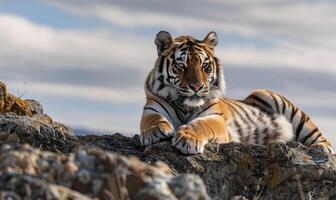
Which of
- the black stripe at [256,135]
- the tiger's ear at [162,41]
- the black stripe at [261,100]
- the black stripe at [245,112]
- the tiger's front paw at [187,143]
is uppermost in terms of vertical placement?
the tiger's ear at [162,41]

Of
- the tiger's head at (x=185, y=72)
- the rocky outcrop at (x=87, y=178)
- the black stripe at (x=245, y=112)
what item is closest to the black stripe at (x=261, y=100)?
the black stripe at (x=245, y=112)

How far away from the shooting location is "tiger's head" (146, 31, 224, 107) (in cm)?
1197

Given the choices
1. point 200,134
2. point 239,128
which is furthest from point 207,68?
point 200,134

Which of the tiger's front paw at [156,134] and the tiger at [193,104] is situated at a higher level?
the tiger at [193,104]

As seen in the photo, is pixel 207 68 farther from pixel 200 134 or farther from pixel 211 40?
pixel 200 134

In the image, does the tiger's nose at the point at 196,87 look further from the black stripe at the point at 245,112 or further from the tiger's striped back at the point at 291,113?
the tiger's striped back at the point at 291,113

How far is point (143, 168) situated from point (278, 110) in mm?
9809

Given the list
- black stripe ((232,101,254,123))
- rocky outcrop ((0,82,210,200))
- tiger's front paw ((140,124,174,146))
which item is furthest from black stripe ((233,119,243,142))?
rocky outcrop ((0,82,210,200))

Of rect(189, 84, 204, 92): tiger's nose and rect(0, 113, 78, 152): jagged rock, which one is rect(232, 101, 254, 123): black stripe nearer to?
rect(189, 84, 204, 92): tiger's nose

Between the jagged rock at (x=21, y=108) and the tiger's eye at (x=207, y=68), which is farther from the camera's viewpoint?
the tiger's eye at (x=207, y=68)

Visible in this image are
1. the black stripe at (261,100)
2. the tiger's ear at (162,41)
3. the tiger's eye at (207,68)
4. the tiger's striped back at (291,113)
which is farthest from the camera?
the black stripe at (261,100)

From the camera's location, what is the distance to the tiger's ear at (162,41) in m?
12.5

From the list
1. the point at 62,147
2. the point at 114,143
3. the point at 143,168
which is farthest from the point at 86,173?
the point at 114,143

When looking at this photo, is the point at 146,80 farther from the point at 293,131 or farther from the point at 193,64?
the point at 293,131
